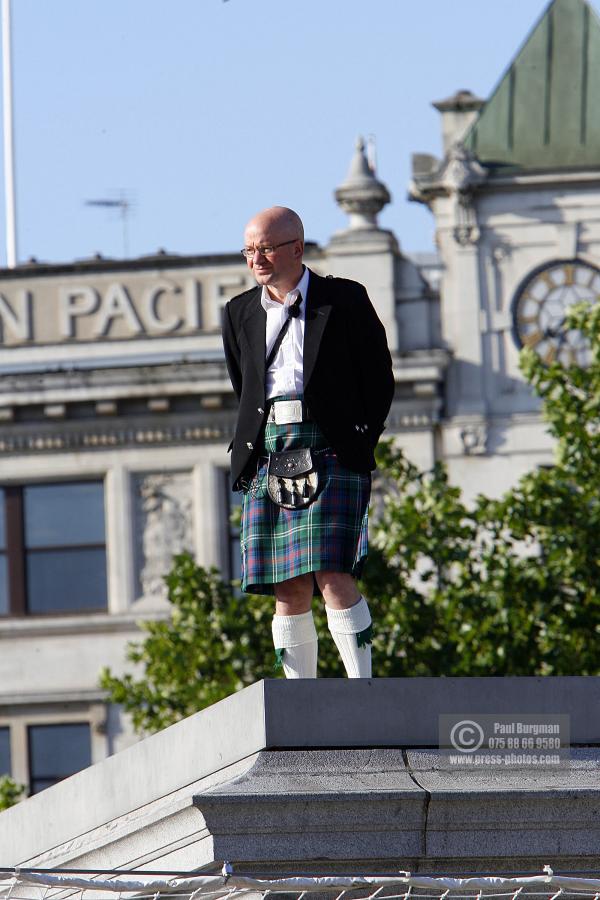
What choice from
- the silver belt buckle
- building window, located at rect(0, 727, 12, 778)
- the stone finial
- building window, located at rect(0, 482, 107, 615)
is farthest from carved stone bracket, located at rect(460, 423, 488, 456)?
the silver belt buckle

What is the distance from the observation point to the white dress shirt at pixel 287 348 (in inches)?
316

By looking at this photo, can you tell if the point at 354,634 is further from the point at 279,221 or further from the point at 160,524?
the point at 160,524

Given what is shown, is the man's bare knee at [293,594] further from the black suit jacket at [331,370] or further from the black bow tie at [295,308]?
the black bow tie at [295,308]

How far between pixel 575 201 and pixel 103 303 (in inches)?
255

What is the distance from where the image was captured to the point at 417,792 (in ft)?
23.2

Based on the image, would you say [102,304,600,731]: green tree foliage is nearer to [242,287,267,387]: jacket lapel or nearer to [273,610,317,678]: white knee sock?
[273,610,317,678]: white knee sock

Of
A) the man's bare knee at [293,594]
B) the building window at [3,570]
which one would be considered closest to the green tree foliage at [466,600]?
the building window at [3,570]

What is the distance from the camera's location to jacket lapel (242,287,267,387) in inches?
319

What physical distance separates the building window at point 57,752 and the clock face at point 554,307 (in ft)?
25.4

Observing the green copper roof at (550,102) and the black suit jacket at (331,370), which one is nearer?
the black suit jacket at (331,370)

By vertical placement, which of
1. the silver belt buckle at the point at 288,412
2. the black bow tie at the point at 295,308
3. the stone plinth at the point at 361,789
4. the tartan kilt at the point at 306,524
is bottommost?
the stone plinth at the point at 361,789

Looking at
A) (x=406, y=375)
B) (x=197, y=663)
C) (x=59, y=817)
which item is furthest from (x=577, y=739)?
(x=406, y=375)

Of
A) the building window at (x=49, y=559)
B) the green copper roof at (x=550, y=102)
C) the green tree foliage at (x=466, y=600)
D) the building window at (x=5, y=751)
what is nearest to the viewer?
the green tree foliage at (x=466, y=600)

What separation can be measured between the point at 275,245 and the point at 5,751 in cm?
2033
